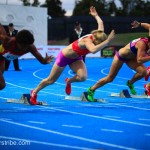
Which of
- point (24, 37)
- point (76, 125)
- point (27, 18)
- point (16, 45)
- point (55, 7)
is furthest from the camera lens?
point (55, 7)

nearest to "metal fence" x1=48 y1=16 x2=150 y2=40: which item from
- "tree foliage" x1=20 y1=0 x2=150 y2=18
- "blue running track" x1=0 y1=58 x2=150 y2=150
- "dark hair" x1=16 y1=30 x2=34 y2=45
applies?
"tree foliage" x1=20 y1=0 x2=150 y2=18

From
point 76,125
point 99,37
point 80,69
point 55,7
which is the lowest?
point 55,7

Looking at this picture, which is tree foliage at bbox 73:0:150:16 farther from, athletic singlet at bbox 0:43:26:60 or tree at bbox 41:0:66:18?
athletic singlet at bbox 0:43:26:60

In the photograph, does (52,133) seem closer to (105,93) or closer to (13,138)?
(13,138)

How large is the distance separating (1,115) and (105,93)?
5361 millimetres

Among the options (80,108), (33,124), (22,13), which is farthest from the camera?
(22,13)

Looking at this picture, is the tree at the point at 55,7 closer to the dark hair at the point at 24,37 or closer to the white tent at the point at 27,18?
the white tent at the point at 27,18

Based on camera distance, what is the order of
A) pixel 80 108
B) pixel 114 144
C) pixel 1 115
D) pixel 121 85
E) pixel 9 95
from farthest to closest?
pixel 121 85, pixel 9 95, pixel 80 108, pixel 1 115, pixel 114 144

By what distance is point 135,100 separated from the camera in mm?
12805

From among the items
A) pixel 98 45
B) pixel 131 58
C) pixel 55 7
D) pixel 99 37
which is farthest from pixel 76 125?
pixel 55 7

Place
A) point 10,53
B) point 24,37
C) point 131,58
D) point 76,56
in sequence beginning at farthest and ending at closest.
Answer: point 131,58
point 76,56
point 10,53
point 24,37

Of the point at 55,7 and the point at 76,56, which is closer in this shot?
the point at 76,56

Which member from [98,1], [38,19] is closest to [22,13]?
[38,19]

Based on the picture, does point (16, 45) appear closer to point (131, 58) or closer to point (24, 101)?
point (24, 101)
